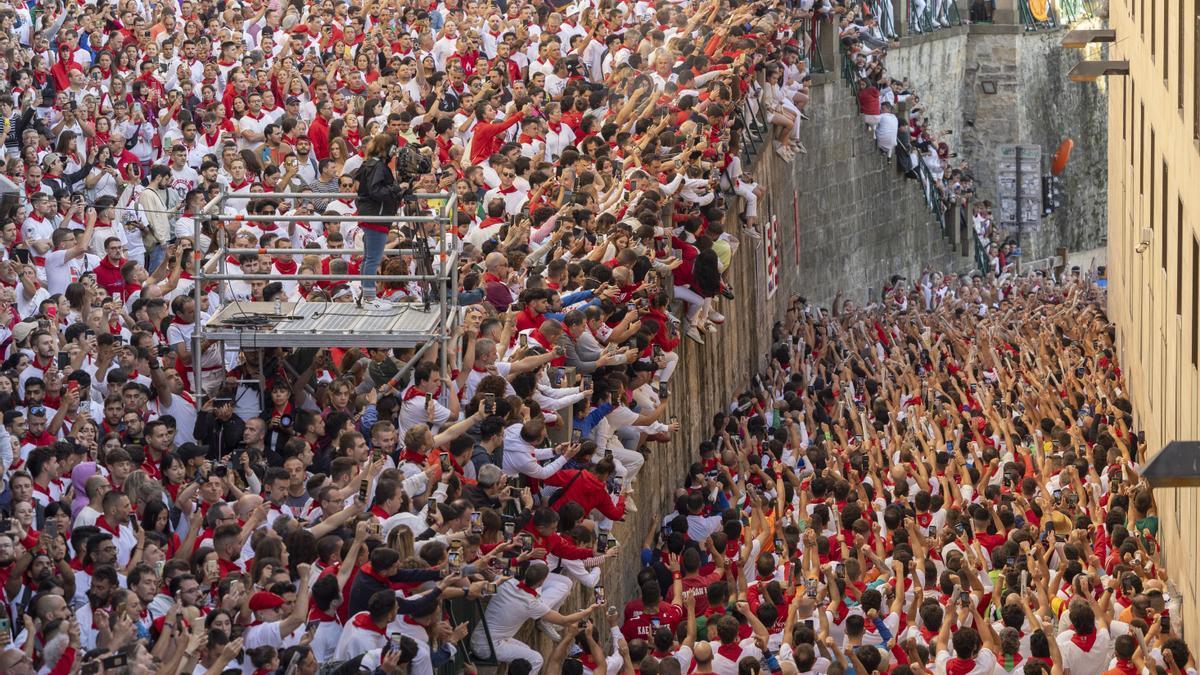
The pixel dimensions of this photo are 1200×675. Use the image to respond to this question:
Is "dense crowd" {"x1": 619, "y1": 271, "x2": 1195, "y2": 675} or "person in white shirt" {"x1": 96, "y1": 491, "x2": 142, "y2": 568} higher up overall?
"person in white shirt" {"x1": 96, "y1": 491, "x2": 142, "y2": 568}

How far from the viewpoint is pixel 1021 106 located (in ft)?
166

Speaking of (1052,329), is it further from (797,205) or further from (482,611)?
(482,611)

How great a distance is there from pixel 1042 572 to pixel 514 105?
9.89 metres

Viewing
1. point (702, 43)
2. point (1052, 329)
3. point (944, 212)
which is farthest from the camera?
point (944, 212)

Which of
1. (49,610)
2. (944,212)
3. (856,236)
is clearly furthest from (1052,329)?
(49,610)

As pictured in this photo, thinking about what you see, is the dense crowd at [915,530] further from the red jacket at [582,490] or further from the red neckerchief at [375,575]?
the red neckerchief at [375,575]

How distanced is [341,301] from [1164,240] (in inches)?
364

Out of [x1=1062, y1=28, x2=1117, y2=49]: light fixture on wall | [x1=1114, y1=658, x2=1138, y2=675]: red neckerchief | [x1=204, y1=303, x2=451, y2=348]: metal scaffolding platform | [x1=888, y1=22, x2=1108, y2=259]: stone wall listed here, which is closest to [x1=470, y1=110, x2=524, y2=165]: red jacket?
[x1=204, y1=303, x2=451, y2=348]: metal scaffolding platform

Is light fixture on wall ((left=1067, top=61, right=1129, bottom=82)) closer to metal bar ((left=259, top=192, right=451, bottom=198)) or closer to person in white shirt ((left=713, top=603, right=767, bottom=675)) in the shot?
metal bar ((left=259, top=192, right=451, bottom=198))

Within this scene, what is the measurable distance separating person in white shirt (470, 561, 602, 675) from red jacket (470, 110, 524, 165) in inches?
379

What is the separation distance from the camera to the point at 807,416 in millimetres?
23812

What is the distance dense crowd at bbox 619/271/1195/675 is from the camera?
14.5 m

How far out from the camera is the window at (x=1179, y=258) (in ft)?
65.7

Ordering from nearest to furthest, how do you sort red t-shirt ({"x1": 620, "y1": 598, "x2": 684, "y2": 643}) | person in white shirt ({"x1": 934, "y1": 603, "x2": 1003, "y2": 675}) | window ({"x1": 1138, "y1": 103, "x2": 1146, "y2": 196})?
person in white shirt ({"x1": 934, "y1": 603, "x2": 1003, "y2": 675}) < red t-shirt ({"x1": 620, "y1": 598, "x2": 684, "y2": 643}) < window ({"x1": 1138, "y1": 103, "x2": 1146, "y2": 196})
